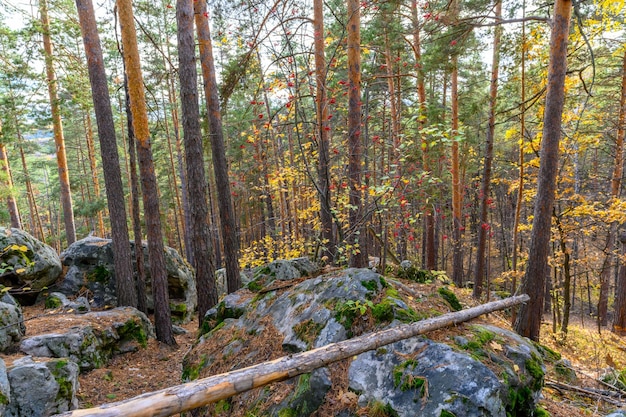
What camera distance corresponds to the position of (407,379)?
270 cm

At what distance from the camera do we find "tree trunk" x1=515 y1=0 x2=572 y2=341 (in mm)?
5809

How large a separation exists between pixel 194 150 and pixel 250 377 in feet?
19.2

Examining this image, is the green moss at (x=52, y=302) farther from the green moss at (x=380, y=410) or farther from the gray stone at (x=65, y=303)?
the green moss at (x=380, y=410)

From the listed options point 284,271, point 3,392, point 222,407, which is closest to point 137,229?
point 284,271

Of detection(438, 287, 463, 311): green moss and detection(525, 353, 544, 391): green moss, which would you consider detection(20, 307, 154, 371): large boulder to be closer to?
detection(438, 287, 463, 311): green moss

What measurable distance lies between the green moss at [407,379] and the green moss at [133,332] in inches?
278

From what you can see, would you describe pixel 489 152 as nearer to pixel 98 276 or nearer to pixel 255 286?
pixel 255 286

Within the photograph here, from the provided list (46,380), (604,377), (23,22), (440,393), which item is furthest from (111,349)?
(23,22)

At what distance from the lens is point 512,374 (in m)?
2.74

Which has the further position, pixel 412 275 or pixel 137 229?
pixel 137 229

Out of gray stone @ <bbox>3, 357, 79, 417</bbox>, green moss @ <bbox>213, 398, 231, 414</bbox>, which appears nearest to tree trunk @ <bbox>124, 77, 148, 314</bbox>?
gray stone @ <bbox>3, 357, 79, 417</bbox>

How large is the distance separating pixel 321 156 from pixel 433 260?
9451mm

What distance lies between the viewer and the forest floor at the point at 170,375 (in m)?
3.54

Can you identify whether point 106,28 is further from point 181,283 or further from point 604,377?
point 604,377
